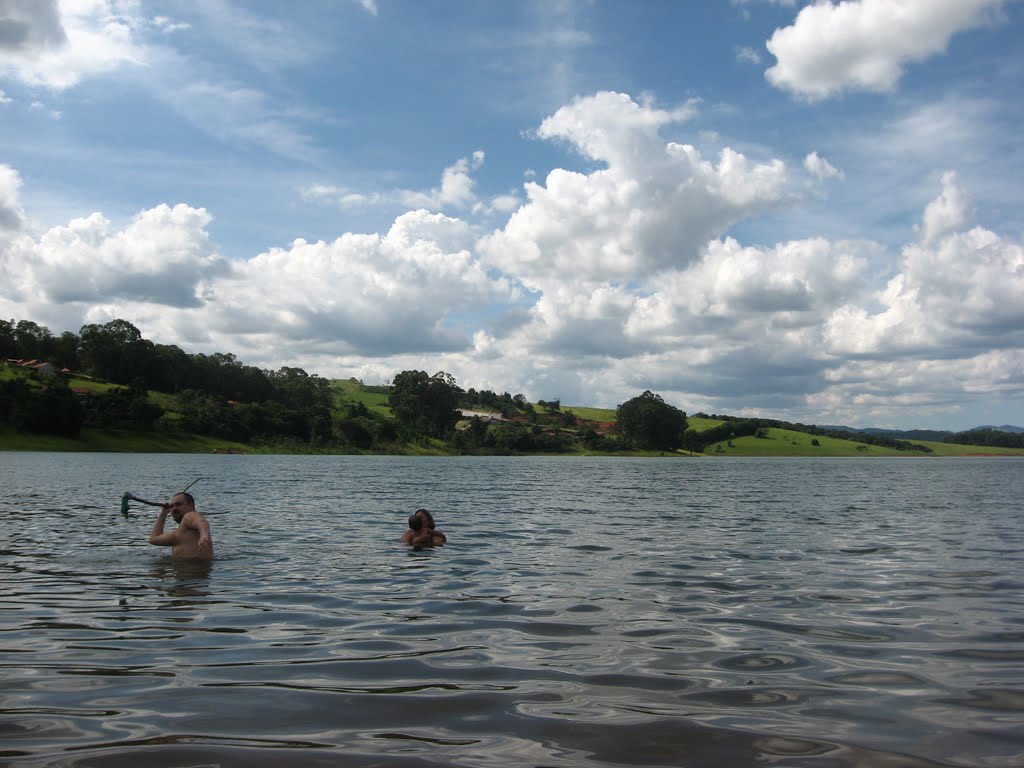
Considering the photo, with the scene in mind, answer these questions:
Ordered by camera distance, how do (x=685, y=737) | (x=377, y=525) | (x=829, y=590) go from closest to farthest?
(x=685, y=737), (x=829, y=590), (x=377, y=525)

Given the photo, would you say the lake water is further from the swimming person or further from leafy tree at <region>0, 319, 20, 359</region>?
leafy tree at <region>0, 319, 20, 359</region>

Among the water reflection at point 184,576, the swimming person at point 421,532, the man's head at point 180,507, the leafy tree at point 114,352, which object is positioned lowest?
the water reflection at point 184,576

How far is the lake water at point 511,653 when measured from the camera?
6434 millimetres

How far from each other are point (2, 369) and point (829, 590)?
16743 centimetres

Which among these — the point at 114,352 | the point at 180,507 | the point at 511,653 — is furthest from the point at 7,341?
the point at 511,653

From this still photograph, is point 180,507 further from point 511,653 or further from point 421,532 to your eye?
point 511,653

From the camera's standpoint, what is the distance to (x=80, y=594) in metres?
13.2

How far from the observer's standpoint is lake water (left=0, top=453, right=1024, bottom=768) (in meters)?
6.43

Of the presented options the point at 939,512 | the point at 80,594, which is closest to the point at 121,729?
the point at 80,594

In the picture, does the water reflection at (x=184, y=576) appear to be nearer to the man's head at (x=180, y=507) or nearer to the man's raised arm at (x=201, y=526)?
the man's raised arm at (x=201, y=526)

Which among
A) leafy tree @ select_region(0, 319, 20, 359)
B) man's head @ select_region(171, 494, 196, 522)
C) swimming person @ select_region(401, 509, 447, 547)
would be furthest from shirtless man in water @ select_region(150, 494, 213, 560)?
leafy tree @ select_region(0, 319, 20, 359)

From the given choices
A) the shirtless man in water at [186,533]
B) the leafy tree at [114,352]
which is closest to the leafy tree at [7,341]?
the leafy tree at [114,352]

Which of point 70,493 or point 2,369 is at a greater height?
point 2,369

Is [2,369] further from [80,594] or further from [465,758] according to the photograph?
[465,758]
